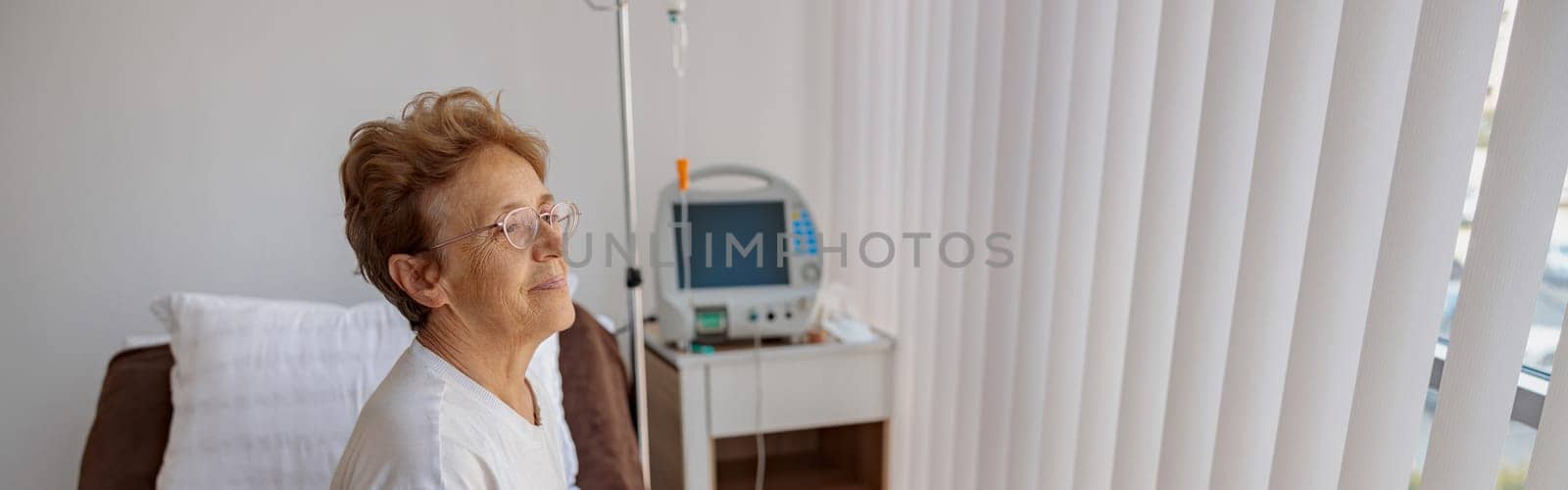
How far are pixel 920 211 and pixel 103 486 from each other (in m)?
1.59

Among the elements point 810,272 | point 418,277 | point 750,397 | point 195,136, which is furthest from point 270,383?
point 810,272

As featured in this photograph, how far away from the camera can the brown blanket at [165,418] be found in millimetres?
1619

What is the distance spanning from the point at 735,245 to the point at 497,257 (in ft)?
3.63

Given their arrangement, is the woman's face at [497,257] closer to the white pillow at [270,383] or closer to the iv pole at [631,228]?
the white pillow at [270,383]

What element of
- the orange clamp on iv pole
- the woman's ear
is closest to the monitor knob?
the orange clamp on iv pole

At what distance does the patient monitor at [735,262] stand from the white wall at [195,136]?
0.37m

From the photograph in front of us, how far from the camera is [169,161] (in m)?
1.95

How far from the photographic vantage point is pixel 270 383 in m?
1.65

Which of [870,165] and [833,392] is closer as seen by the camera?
[833,392]

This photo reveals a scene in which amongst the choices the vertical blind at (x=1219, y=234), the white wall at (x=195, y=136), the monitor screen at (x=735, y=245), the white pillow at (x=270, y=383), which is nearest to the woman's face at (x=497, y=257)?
the white pillow at (x=270, y=383)

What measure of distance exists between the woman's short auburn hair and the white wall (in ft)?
3.66

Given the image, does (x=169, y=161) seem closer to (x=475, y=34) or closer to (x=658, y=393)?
(x=475, y=34)

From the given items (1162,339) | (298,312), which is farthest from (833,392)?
(298,312)

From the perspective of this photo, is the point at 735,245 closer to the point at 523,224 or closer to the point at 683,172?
the point at 683,172
